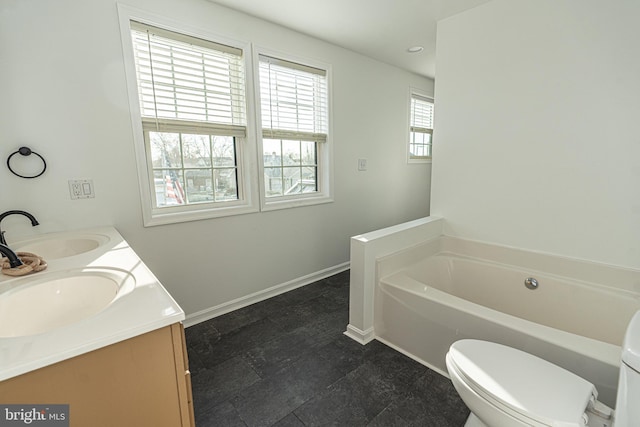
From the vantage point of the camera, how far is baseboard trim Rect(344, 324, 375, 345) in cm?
203

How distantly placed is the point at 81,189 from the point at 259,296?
5.12 feet

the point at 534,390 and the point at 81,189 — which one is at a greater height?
the point at 81,189

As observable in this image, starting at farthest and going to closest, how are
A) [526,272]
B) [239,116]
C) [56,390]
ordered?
[239,116] < [526,272] < [56,390]

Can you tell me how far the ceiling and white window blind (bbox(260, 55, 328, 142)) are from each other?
0.33 meters

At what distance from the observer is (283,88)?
264cm

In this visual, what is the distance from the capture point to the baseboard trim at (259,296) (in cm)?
232

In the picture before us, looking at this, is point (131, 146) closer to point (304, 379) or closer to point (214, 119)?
point (214, 119)

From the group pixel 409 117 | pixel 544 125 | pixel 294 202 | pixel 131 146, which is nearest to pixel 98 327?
pixel 131 146

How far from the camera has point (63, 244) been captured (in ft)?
5.20

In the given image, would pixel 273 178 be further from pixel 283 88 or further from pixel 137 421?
pixel 137 421

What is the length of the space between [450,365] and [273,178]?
80.0 inches

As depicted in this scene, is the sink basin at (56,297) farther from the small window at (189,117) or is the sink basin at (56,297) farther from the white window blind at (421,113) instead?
the white window blind at (421,113)

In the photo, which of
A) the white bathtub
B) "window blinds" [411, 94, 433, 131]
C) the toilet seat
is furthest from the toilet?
"window blinds" [411, 94, 433, 131]

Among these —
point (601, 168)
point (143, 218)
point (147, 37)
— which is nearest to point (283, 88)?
point (147, 37)
